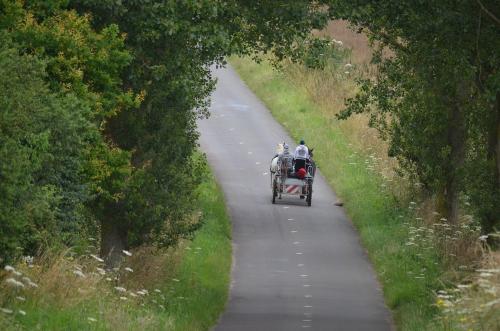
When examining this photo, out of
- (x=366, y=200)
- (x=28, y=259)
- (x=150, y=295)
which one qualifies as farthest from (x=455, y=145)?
(x=28, y=259)

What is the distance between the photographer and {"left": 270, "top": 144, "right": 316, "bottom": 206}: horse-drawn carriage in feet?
123

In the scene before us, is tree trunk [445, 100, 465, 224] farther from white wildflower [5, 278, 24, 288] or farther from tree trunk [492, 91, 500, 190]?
white wildflower [5, 278, 24, 288]

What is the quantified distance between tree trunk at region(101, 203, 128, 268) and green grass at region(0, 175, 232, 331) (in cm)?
34

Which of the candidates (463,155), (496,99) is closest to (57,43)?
(496,99)

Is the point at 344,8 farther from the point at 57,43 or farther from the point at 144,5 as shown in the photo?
the point at 57,43

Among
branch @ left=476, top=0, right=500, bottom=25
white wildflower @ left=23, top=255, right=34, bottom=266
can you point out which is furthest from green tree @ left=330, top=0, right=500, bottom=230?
white wildflower @ left=23, top=255, right=34, bottom=266

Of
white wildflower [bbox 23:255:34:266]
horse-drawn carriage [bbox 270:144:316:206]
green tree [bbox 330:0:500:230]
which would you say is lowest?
white wildflower [bbox 23:255:34:266]

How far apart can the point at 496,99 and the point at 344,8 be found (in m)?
3.62

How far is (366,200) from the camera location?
123 ft

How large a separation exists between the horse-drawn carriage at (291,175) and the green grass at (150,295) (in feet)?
8.72

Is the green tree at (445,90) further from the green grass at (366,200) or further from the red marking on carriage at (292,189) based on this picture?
the red marking on carriage at (292,189)

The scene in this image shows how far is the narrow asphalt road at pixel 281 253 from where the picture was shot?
80.4 ft

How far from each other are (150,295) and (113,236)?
2.27 meters

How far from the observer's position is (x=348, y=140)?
147ft
